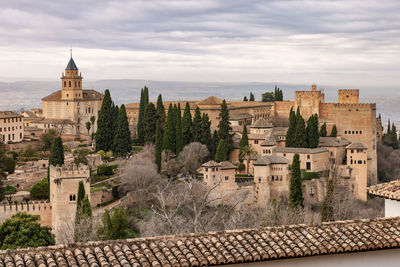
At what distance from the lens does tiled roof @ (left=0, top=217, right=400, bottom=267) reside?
30.4 feet

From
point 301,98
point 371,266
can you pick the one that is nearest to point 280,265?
point 371,266

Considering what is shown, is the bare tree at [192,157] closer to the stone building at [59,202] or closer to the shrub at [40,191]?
the shrub at [40,191]

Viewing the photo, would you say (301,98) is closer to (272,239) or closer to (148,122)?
(148,122)

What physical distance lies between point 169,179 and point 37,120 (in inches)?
661

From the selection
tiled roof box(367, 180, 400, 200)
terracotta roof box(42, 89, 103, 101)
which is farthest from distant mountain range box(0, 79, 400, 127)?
tiled roof box(367, 180, 400, 200)

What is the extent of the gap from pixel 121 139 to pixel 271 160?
10090mm

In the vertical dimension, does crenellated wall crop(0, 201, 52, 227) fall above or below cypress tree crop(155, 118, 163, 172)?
below

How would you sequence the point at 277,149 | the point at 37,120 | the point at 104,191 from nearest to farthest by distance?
the point at 104,191 → the point at 277,149 → the point at 37,120

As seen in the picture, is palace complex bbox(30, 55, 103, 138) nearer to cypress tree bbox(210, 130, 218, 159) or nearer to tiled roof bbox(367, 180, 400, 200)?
cypress tree bbox(210, 130, 218, 159)

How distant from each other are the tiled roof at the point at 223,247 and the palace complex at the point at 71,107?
1532 inches

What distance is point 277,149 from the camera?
1607 inches

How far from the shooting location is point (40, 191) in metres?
32.0

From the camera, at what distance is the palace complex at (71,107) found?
4875 centimetres

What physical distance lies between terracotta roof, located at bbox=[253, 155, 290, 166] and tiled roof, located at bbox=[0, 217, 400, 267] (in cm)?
2543
